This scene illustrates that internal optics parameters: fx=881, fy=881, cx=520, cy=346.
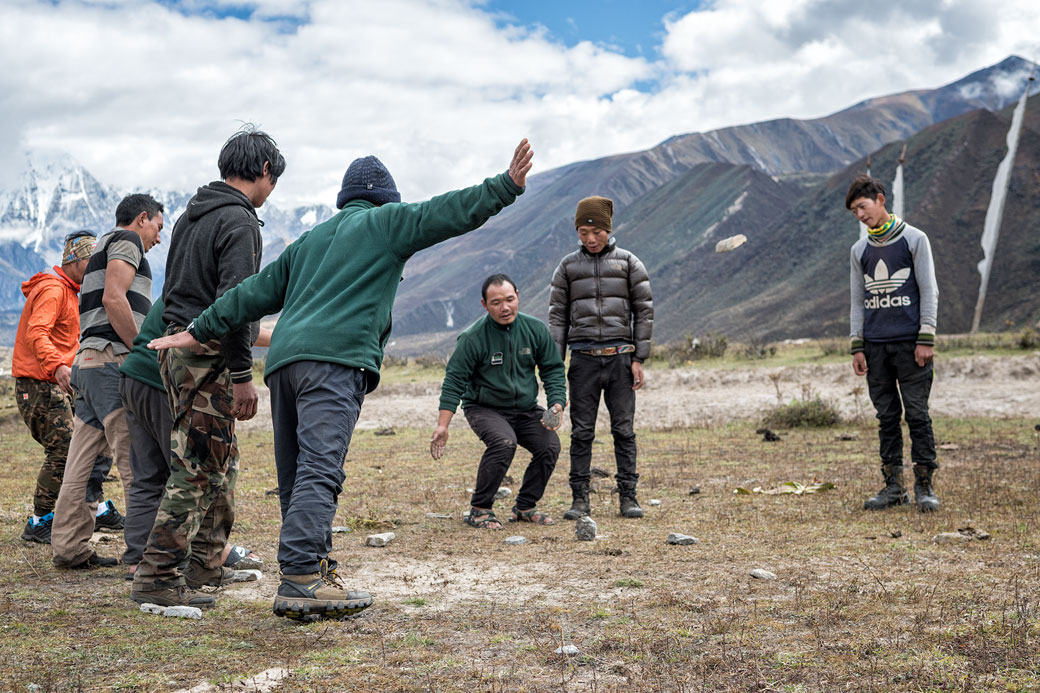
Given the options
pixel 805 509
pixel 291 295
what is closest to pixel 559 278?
pixel 805 509

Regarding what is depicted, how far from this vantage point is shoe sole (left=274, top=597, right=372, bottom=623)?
11.1ft

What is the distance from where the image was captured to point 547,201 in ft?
630

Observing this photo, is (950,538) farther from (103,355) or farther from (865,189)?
(103,355)

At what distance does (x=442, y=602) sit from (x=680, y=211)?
12225 cm

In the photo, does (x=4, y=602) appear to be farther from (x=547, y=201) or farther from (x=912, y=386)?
(x=547, y=201)

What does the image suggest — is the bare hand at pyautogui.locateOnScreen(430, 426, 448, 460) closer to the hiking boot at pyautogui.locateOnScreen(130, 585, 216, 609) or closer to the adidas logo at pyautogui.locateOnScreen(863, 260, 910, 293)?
the hiking boot at pyautogui.locateOnScreen(130, 585, 216, 609)

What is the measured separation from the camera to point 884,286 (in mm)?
6207

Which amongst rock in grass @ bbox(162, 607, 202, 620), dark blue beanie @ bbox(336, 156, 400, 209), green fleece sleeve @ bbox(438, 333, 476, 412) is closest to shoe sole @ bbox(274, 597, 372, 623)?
rock in grass @ bbox(162, 607, 202, 620)

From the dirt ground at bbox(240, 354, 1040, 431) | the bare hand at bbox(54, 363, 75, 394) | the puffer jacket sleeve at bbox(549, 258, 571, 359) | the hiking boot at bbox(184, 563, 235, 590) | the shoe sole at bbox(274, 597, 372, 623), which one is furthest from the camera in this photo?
the dirt ground at bbox(240, 354, 1040, 431)

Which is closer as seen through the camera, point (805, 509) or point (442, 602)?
point (442, 602)

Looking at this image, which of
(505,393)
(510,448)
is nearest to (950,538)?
(510,448)

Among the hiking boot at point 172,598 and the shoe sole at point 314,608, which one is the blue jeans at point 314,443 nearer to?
the shoe sole at point 314,608

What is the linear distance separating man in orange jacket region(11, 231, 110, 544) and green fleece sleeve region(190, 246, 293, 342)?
210 cm

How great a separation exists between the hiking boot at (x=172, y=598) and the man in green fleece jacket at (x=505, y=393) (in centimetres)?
233
